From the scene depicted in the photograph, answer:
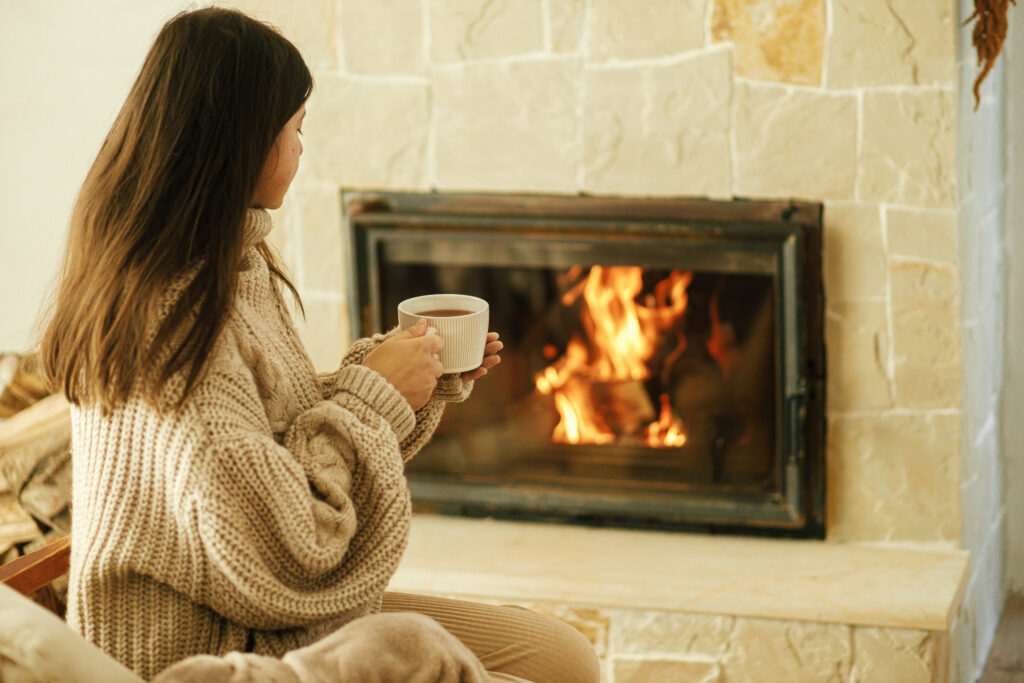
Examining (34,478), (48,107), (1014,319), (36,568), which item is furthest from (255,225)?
(1014,319)

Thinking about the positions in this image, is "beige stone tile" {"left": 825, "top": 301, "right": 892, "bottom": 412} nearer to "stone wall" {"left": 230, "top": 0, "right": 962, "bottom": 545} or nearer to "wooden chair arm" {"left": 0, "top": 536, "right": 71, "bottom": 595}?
"stone wall" {"left": 230, "top": 0, "right": 962, "bottom": 545}

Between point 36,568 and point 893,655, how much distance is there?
50.3 inches

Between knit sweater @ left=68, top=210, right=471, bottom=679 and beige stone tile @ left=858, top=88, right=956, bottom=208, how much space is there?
108cm

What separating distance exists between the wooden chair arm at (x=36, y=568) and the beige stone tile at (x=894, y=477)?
1.26 metres

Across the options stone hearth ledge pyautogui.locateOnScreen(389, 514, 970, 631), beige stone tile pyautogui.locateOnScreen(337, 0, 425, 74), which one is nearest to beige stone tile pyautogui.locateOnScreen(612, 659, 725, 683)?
stone hearth ledge pyautogui.locateOnScreen(389, 514, 970, 631)

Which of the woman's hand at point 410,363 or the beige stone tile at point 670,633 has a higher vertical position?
the woman's hand at point 410,363

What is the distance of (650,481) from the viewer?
2082mm

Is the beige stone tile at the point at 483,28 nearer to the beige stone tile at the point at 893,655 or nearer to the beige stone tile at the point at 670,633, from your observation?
the beige stone tile at the point at 670,633

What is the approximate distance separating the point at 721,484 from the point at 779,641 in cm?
Result: 33

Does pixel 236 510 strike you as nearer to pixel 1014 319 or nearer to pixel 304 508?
pixel 304 508

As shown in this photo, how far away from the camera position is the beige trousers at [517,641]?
3.92 ft

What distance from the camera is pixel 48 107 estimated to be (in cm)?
220

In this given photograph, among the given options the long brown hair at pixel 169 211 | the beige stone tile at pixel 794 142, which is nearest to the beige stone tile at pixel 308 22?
the beige stone tile at pixel 794 142

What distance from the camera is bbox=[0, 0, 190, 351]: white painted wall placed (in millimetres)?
2133
